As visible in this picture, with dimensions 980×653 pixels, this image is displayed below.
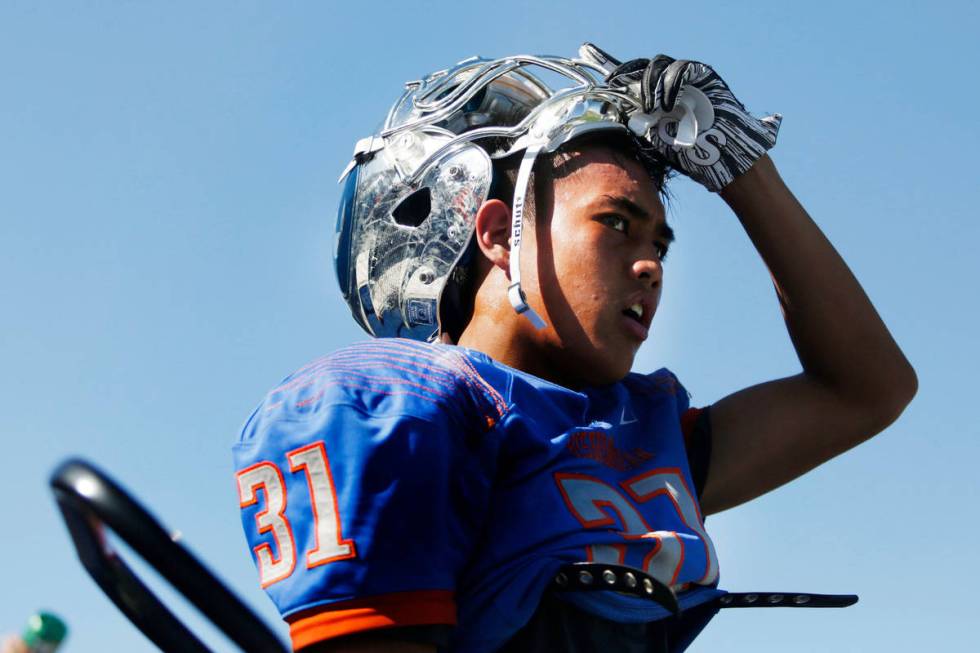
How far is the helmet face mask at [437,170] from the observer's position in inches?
128

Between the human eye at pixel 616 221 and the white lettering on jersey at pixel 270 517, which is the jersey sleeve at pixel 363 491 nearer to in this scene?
the white lettering on jersey at pixel 270 517

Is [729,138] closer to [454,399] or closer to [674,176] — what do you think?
[674,176]

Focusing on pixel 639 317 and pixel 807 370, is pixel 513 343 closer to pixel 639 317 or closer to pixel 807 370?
pixel 639 317

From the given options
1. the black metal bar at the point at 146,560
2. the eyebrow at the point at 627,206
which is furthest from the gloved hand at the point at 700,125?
the black metal bar at the point at 146,560

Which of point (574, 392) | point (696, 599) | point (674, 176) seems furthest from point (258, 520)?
point (674, 176)

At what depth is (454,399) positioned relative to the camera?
2.57m

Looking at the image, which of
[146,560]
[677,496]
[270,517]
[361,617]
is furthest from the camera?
[677,496]

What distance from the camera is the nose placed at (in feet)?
9.97

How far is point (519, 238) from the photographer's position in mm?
3115

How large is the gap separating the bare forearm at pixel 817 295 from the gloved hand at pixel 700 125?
62mm

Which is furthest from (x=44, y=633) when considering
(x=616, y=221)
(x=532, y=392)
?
(x=616, y=221)

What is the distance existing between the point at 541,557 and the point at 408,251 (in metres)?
1.03

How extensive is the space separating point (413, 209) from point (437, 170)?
125 mm

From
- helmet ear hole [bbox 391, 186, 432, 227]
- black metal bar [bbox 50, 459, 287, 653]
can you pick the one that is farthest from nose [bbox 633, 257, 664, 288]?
black metal bar [bbox 50, 459, 287, 653]
